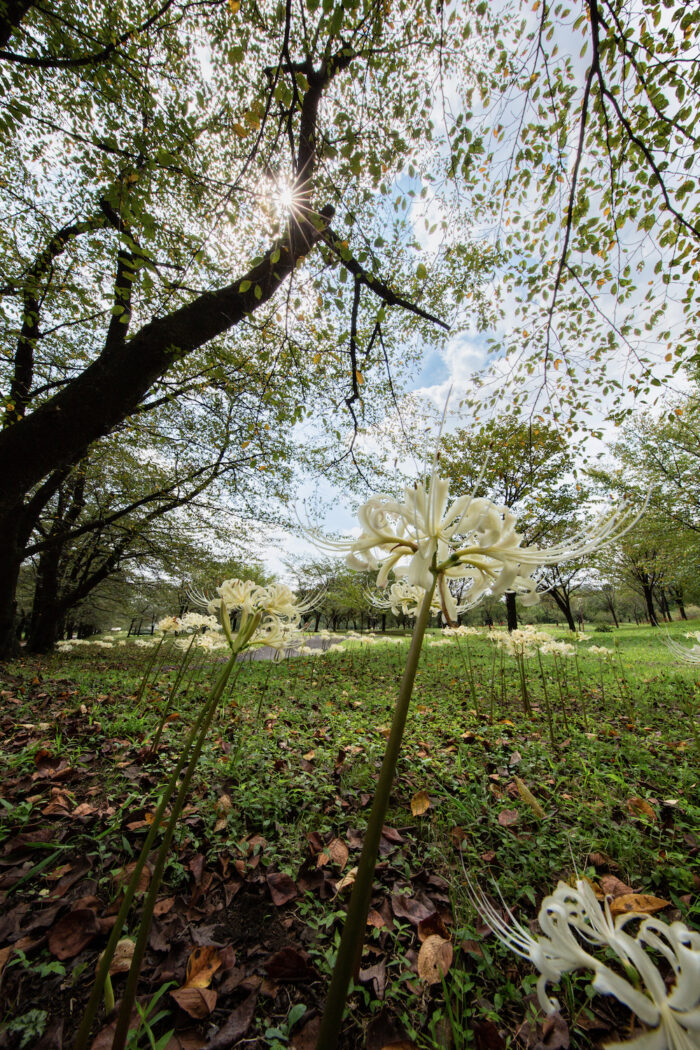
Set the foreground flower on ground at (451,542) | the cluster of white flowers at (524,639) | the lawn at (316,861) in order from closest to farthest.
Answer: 1. the foreground flower on ground at (451,542)
2. the lawn at (316,861)
3. the cluster of white flowers at (524,639)

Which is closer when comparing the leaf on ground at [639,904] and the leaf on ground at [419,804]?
the leaf on ground at [639,904]

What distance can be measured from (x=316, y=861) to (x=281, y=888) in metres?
0.23

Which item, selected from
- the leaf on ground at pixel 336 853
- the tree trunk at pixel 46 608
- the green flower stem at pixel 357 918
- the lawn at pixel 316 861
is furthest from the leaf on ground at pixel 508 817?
the tree trunk at pixel 46 608

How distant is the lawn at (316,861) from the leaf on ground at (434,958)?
0.03 m

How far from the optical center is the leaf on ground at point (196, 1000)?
126cm

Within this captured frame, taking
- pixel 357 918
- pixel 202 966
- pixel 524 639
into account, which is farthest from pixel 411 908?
pixel 524 639

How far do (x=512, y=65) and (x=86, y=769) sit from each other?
6451 millimetres

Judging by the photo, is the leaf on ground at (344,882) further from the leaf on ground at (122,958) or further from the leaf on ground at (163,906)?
the leaf on ground at (122,958)

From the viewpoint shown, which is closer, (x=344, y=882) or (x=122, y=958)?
(x=122, y=958)

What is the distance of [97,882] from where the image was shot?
5.66ft

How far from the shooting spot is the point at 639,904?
1604mm

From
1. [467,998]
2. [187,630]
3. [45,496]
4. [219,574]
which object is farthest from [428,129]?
[219,574]

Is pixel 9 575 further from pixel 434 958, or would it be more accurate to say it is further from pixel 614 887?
pixel 614 887

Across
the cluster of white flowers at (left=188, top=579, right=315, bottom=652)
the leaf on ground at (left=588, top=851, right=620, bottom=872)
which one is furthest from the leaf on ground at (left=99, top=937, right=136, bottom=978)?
the leaf on ground at (left=588, top=851, right=620, bottom=872)
